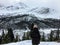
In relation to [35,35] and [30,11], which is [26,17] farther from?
[35,35]

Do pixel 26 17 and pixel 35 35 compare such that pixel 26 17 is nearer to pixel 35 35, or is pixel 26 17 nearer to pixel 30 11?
pixel 30 11

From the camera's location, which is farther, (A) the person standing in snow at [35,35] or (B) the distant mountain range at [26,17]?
(B) the distant mountain range at [26,17]

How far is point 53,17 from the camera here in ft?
12.1

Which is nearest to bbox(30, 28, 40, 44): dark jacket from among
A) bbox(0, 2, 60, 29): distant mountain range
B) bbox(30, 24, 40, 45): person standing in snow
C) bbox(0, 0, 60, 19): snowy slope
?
bbox(30, 24, 40, 45): person standing in snow

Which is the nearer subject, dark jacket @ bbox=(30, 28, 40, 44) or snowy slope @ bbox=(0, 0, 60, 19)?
dark jacket @ bbox=(30, 28, 40, 44)

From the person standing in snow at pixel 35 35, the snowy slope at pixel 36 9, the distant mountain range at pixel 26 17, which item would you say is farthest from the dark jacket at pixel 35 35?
the snowy slope at pixel 36 9

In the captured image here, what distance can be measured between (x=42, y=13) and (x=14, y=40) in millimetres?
860

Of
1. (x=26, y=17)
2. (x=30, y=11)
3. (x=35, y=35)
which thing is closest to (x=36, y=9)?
Answer: (x=30, y=11)

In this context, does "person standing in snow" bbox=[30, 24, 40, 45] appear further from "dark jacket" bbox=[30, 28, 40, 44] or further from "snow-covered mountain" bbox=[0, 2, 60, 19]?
"snow-covered mountain" bbox=[0, 2, 60, 19]

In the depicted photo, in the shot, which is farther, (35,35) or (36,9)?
(36,9)

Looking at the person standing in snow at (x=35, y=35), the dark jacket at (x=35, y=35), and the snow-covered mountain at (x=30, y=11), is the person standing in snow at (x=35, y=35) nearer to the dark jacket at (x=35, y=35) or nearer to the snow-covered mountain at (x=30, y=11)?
the dark jacket at (x=35, y=35)

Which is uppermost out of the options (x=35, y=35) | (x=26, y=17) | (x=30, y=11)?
(x=30, y=11)

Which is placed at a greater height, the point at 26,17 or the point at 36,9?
the point at 36,9

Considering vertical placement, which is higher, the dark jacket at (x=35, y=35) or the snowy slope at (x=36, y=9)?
the snowy slope at (x=36, y=9)
